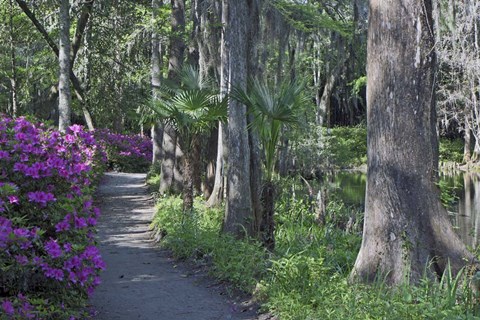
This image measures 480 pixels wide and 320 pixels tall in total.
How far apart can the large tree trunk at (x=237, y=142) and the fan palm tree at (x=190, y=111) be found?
0.84 meters

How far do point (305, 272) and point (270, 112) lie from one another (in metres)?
2.55

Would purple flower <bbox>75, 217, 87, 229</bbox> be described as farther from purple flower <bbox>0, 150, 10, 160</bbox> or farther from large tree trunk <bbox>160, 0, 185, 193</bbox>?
large tree trunk <bbox>160, 0, 185, 193</bbox>

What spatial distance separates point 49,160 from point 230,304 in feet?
8.88

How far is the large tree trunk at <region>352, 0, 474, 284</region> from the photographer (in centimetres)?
643

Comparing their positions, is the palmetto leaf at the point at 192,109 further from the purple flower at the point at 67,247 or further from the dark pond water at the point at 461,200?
the purple flower at the point at 67,247

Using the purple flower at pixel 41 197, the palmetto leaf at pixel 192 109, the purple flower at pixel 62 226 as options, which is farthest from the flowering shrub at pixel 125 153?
the purple flower at pixel 62 226

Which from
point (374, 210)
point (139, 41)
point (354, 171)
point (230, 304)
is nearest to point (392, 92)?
point (374, 210)

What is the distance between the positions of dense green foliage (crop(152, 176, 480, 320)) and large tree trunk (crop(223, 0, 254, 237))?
0.44 metres

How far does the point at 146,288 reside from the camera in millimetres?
7609

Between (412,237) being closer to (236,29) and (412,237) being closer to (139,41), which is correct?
(236,29)

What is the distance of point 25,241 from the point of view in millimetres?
4402

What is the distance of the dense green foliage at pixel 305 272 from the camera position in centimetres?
536

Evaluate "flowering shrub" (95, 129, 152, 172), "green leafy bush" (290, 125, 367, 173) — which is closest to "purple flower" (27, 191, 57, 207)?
"green leafy bush" (290, 125, 367, 173)

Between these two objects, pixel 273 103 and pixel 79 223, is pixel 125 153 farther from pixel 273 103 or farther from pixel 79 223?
pixel 79 223
